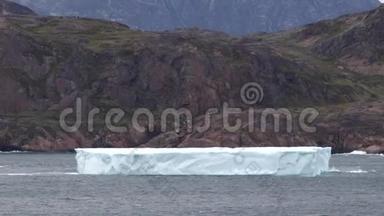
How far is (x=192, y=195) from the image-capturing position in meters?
104

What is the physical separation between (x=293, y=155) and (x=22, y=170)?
55.2m

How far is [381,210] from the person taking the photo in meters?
90.6

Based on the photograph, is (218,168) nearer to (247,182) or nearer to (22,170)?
(247,182)

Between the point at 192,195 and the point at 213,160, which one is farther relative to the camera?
the point at 213,160

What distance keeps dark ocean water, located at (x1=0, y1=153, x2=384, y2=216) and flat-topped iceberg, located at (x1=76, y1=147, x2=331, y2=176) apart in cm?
177

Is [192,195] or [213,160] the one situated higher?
[213,160]

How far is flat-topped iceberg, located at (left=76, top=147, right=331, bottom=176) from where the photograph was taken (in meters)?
114

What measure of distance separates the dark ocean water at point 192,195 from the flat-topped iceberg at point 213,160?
1.77 metres

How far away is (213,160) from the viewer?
115m

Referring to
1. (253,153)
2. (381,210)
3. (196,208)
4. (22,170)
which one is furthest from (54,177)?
(381,210)

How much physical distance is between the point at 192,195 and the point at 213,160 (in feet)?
38.2

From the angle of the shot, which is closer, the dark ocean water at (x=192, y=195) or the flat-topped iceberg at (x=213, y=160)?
the dark ocean water at (x=192, y=195)

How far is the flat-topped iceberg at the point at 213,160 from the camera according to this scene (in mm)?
114188

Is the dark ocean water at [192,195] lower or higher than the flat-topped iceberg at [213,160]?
lower
